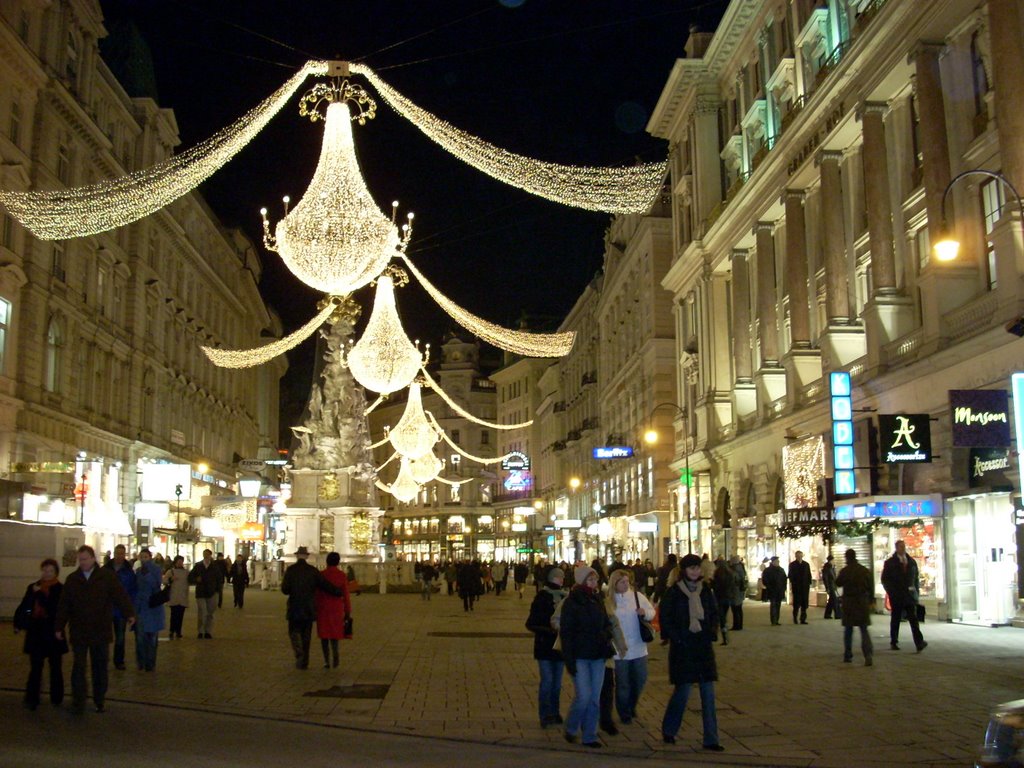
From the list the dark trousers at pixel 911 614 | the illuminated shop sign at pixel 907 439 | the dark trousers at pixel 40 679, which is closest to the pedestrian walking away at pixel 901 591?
the dark trousers at pixel 911 614

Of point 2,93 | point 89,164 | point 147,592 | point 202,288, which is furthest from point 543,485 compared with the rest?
point 147,592

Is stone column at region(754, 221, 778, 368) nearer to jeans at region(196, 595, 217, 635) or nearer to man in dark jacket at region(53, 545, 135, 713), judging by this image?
jeans at region(196, 595, 217, 635)

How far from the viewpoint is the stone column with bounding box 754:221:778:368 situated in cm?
3931

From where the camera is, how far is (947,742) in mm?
10539

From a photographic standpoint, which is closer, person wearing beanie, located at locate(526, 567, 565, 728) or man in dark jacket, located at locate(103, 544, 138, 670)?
person wearing beanie, located at locate(526, 567, 565, 728)

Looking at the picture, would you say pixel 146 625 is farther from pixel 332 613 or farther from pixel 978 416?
pixel 978 416

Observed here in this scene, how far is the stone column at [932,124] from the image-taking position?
25656 mm

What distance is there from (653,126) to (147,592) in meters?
43.1

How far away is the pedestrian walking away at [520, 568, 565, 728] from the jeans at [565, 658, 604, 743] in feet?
3.45

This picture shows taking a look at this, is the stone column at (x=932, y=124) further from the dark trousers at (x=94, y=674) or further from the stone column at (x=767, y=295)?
the dark trousers at (x=94, y=674)

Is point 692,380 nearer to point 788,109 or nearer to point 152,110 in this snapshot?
point 788,109

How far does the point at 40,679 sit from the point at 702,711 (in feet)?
24.7

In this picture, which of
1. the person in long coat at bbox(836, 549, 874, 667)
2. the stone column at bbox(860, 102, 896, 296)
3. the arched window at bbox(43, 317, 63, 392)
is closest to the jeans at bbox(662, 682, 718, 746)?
the person in long coat at bbox(836, 549, 874, 667)

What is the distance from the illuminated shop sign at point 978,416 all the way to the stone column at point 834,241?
1091 cm
